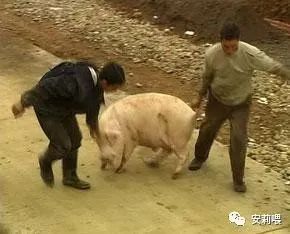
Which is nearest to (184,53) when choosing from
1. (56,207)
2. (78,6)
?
(78,6)

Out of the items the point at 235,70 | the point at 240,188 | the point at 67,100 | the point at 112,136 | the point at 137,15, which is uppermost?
the point at 235,70

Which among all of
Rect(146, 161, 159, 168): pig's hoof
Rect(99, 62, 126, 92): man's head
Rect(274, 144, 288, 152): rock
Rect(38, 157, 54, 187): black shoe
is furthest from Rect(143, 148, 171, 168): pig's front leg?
Rect(274, 144, 288, 152): rock

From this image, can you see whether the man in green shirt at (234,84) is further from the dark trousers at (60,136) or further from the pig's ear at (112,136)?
the dark trousers at (60,136)

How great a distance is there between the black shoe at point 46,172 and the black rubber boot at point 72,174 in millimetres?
128

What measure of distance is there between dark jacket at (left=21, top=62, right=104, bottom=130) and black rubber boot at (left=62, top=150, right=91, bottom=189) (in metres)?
0.46

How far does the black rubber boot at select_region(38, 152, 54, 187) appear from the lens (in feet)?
18.5

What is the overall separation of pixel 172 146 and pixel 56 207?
3.87ft

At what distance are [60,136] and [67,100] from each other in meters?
0.30

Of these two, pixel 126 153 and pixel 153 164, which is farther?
pixel 153 164

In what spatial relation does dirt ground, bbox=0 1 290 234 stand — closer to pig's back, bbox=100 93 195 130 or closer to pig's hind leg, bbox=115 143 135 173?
pig's hind leg, bbox=115 143 135 173

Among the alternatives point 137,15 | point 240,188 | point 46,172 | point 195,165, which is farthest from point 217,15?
point 46,172

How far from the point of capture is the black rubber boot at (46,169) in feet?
18.5

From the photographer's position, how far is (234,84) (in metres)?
5.70

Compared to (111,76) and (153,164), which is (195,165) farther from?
(111,76)
